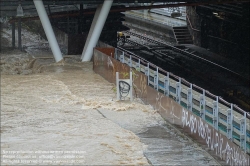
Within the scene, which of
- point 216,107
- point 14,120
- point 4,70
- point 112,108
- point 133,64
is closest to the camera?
point 216,107

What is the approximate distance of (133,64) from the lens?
100.0ft

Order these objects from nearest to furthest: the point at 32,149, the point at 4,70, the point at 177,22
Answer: the point at 32,149
the point at 4,70
the point at 177,22

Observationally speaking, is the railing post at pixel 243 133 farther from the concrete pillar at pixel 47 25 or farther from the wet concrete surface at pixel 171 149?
the concrete pillar at pixel 47 25

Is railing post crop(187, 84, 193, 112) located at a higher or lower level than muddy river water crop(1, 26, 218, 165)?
higher

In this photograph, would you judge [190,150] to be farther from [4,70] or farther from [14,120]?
[4,70]

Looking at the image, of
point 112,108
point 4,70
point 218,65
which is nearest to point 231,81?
point 218,65

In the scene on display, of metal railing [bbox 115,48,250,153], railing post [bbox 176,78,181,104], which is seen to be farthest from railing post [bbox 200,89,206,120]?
railing post [bbox 176,78,181,104]

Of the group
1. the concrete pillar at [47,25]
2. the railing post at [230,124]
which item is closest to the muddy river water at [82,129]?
the railing post at [230,124]

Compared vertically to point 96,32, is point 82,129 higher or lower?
lower

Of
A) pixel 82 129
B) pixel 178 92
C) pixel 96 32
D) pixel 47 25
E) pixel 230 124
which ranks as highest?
pixel 47 25

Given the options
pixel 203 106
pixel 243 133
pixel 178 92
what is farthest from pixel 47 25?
pixel 243 133

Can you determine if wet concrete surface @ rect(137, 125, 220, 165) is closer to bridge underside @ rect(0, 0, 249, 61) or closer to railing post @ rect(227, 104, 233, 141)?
railing post @ rect(227, 104, 233, 141)

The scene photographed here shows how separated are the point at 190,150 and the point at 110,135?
2.55m

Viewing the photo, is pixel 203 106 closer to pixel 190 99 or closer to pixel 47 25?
pixel 190 99
